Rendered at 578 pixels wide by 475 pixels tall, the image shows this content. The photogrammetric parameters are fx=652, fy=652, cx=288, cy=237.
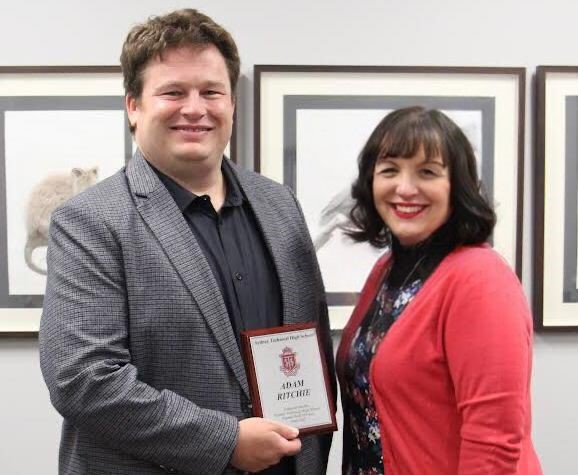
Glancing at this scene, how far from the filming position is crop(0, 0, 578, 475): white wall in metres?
1.92

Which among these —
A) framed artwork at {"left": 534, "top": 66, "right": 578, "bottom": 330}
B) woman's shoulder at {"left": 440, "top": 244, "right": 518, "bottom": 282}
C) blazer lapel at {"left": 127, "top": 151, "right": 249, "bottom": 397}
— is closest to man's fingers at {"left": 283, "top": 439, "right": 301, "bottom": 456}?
blazer lapel at {"left": 127, "top": 151, "right": 249, "bottom": 397}

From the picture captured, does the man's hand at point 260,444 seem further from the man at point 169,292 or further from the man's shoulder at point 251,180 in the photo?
the man's shoulder at point 251,180

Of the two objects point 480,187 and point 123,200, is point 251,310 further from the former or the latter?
point 480,187

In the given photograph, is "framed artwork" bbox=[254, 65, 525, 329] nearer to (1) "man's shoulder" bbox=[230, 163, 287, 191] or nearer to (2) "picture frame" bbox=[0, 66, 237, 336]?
(2) "picture frame" bbox=[0, 66, 237, 336]

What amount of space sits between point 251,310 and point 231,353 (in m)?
0.11

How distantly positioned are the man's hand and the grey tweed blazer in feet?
0.07

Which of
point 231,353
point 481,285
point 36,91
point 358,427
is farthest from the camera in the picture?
point 36,91

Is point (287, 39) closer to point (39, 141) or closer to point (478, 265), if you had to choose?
point (39, 141)

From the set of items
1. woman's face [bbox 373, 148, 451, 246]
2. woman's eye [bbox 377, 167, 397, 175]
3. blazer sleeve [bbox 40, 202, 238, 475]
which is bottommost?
blazer sleeve [bbox 40, 202, 238, 475]

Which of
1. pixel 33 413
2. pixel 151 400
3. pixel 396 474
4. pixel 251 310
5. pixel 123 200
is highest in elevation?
pixel 123 200

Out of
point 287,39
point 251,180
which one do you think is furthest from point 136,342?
point 287,39

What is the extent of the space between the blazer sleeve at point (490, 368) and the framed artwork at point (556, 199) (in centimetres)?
95

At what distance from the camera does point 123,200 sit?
1228 millimetres

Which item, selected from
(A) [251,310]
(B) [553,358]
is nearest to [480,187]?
(A) [251,310]
